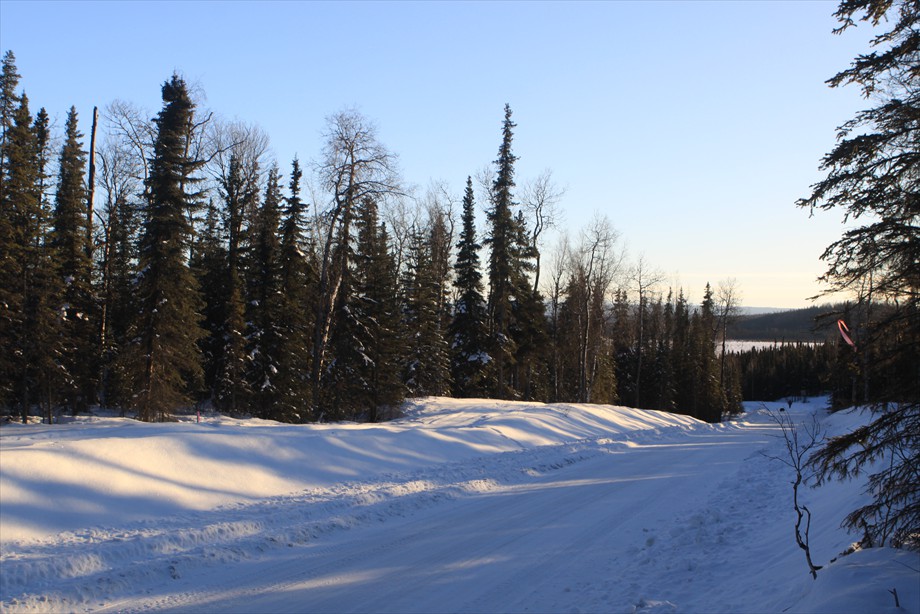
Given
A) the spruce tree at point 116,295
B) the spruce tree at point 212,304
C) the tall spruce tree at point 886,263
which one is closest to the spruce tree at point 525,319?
the spruce tree at point 212,304

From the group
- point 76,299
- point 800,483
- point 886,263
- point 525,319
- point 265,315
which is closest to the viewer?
point 886,263

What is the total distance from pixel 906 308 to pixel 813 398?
11162cm

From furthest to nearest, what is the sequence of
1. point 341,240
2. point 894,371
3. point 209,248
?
1. point 209,248
2. point 341,240
3. point 894,371

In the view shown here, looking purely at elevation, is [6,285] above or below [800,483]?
above

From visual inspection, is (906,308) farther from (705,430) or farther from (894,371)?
(705,430)

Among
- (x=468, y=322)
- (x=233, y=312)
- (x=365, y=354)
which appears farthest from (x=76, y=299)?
(x=468, y=322)

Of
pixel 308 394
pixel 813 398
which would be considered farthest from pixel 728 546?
pixel 813 398

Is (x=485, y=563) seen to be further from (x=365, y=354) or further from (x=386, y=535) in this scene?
(x=365, y=354)

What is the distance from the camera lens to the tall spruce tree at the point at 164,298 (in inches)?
940

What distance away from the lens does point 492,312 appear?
39.0 m

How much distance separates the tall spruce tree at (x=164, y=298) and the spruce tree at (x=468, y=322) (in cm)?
1812

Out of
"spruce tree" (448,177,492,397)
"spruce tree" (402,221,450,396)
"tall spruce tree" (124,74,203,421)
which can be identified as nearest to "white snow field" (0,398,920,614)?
"tall spruce tree" (124,74,203,421)

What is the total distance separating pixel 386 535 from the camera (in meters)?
8.73

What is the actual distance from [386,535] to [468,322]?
31.3 m
